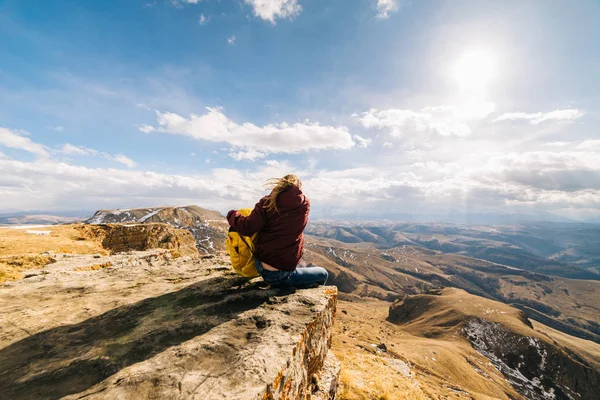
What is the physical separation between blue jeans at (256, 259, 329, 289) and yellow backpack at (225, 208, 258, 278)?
1.00 feet

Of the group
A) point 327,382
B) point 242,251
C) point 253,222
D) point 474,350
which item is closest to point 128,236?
point 242,251

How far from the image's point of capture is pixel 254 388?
4277 millimetres

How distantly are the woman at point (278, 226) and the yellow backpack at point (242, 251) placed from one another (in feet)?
0.71

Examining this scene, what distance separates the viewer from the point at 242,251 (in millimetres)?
8219

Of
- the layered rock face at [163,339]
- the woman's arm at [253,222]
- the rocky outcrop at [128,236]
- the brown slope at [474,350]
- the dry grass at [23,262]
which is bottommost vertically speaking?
the brown slope at [474,350]

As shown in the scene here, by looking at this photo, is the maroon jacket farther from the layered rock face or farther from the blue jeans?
the layered rock face

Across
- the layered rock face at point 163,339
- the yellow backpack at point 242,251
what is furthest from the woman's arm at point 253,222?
the layered rock face at point 163,339

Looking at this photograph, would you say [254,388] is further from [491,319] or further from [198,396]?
[491,319]

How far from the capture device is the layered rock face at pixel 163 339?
14.6ft

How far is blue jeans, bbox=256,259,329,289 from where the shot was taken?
8359 millimetres

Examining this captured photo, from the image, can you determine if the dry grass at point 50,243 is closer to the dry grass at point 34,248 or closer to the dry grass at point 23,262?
the dry grass at point 34,248

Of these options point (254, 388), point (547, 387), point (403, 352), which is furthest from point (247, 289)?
point (547, 387)

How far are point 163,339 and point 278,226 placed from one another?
410cm

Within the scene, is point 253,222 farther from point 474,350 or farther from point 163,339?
point 474,350
